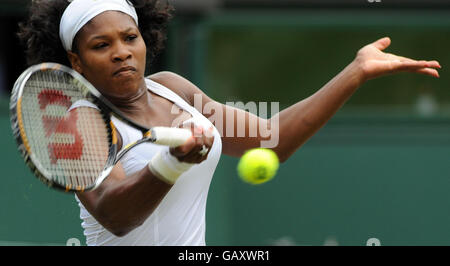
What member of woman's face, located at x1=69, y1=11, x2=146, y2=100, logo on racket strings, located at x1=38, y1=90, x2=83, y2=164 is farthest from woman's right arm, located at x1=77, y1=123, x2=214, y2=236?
woman's face, located at x1=69, y1=11, x2=146, y2=100

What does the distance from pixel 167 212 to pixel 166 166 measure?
0.27m

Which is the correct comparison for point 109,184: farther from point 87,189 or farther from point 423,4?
point 423,4

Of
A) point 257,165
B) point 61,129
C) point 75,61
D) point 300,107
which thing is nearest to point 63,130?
point 61,129

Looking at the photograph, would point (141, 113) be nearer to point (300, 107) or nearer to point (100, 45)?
point (100, 45)

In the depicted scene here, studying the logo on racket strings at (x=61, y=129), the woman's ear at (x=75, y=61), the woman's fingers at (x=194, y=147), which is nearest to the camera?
the woman's fingers at (x=194, y=147)

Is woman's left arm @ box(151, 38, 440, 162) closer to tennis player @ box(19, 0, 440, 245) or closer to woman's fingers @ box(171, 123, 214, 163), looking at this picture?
tennis player @ box(19, 0, 440, 245)

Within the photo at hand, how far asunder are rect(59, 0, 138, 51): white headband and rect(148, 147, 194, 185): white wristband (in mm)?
456

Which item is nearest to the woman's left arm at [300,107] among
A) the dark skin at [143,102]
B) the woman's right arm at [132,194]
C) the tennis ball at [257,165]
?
the dark skin at [143,102]

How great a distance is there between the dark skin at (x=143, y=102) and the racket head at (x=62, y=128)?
0.21 feet

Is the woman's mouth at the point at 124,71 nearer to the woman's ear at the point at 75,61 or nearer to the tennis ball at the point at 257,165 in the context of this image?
the woman's ear at the point at 75,61

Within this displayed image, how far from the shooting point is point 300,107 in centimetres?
249

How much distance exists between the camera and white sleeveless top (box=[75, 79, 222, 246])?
225 cm

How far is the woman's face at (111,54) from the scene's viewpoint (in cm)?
223
